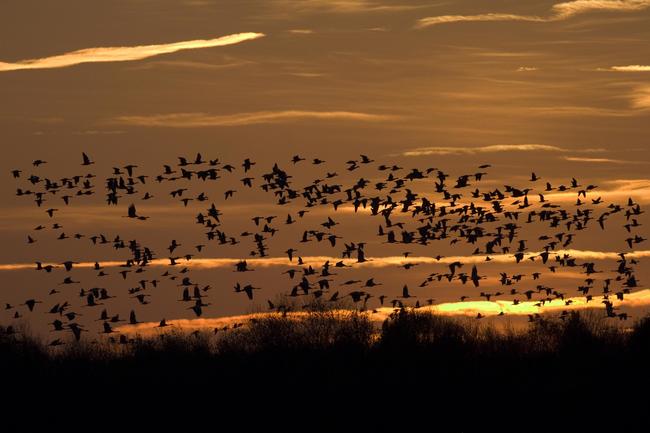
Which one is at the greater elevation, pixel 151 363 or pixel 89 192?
pixel 89 192

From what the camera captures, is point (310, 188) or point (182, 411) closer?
point (310, 188)

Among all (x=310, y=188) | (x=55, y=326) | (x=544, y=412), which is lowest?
(x=544, y=412)

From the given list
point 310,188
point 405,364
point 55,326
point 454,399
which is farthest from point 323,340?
point 55,326

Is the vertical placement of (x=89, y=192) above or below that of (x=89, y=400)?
above

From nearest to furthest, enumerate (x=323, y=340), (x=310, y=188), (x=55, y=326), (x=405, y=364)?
1. (x=55, y=326)
2. (x=310, y=188)
3. (x=405, y=364)
4. (x=323, y=340)

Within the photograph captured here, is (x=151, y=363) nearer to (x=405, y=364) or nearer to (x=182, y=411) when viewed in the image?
(x=182, y=411)

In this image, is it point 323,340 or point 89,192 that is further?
point 323,340

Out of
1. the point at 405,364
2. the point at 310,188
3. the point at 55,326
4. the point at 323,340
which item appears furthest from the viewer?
the point at 323,340

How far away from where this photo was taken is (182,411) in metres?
93.4

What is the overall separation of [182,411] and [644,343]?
98.9ft

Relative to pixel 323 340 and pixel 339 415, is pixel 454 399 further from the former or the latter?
pixel 323 340

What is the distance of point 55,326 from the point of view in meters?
79.4

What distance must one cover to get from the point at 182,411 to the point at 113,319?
1509 cm

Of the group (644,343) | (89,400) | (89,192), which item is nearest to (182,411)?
(89,400)
